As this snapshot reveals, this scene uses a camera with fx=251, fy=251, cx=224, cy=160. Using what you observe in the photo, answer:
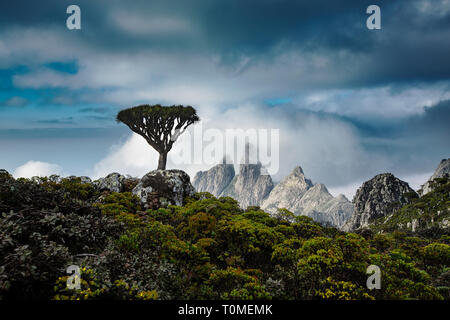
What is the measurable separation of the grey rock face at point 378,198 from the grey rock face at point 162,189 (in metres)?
111

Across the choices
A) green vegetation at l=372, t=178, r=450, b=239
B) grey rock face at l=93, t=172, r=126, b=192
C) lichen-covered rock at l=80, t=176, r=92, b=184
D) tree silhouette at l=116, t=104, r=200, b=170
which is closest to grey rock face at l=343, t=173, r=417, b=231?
green vegetation at l=372, t=178, r=450, b=239

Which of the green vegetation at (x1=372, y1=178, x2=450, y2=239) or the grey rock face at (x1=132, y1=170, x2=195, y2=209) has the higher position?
the grey rock face at (x1=132, y1=170, x2=195, y2=209)

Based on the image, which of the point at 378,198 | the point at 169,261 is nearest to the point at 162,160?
the point at 169,261

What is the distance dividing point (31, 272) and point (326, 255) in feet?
22.5

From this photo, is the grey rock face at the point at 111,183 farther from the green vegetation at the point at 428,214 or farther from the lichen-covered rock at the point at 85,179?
the green vegetation at the point at 428,214

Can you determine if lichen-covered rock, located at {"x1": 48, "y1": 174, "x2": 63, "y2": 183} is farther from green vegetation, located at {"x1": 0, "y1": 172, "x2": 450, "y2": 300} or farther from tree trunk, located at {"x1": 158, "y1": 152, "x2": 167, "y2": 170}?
green vegetation, located at {"x1": 0, "y1": 172, "x2": 450, "y2": 300}

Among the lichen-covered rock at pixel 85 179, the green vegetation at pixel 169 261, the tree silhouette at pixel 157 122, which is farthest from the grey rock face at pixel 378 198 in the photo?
the green vegetation at pixel 169 261

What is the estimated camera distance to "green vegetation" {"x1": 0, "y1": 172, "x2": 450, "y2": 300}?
15.9ft

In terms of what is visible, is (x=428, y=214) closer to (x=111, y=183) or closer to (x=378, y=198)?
(x=378, y=198)

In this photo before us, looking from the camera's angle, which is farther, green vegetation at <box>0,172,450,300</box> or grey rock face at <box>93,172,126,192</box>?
grey rock face at <box>93,172,126,192</box>

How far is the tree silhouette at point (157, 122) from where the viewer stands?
25.3m

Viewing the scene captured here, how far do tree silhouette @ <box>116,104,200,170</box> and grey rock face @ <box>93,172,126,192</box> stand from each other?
244 inches
